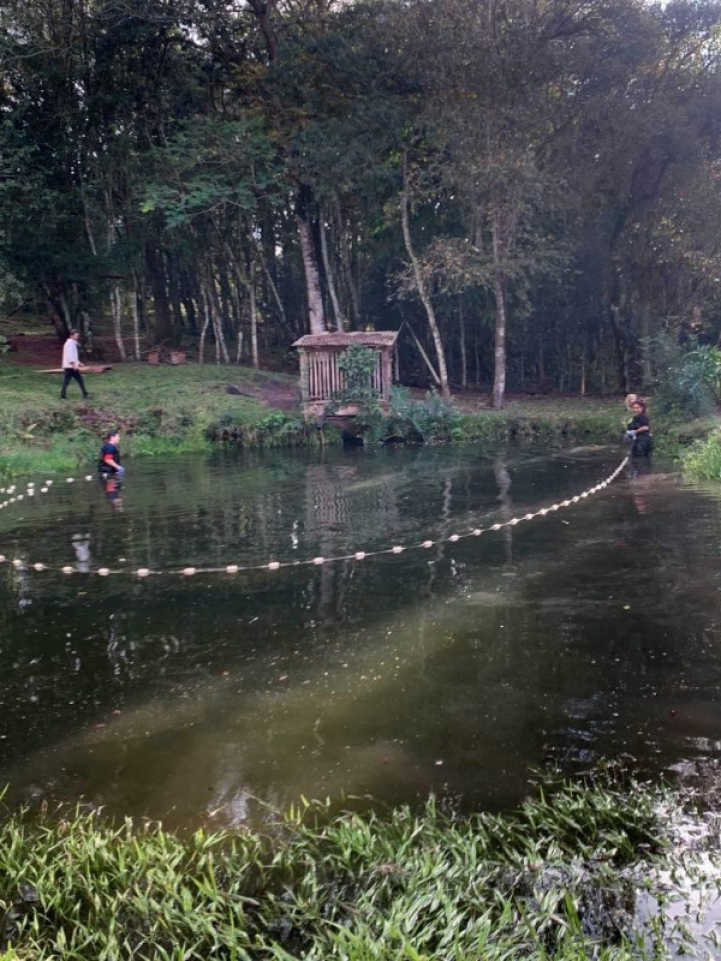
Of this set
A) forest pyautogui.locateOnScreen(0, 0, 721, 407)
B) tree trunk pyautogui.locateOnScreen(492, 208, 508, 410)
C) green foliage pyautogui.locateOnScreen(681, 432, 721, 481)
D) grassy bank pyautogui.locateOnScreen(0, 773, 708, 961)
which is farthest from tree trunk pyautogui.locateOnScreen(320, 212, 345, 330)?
grassy bank pyautogui.locateOnScreen(0, 773, 708, 961)

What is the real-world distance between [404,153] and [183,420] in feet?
27.2

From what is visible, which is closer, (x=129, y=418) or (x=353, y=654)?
(x=353, y=654)

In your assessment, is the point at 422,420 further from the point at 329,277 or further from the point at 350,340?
the point at 329,277

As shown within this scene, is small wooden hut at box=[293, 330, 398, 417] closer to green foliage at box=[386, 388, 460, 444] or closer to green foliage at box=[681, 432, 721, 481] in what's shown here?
green foliage at box=[386, 388, 460, 444]

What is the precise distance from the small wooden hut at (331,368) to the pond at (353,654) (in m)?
8.11

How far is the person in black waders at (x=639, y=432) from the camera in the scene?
43.1ft

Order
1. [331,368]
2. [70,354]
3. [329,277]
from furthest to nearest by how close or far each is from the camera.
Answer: [329,277] → [331,368] → [70,354]

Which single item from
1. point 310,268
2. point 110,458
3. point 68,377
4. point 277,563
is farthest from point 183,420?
point 277,563

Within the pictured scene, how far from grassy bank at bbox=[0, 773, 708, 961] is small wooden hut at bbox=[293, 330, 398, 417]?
14870 mm

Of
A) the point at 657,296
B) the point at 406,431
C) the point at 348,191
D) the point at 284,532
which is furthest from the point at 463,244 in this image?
the point at 284,532

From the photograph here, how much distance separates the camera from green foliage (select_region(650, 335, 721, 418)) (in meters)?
14.8

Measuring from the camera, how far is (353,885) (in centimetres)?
307

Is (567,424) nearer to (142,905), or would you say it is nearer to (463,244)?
(463,244)

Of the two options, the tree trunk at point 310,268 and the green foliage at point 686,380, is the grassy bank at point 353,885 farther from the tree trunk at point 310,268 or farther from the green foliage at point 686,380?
the tree trunk at point 310,268
